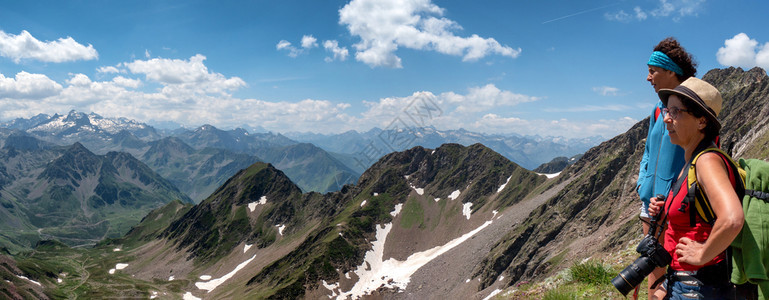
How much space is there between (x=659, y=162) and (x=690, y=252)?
8.16 feet

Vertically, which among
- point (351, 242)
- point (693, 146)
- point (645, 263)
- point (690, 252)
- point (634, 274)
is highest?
point (693, 146)

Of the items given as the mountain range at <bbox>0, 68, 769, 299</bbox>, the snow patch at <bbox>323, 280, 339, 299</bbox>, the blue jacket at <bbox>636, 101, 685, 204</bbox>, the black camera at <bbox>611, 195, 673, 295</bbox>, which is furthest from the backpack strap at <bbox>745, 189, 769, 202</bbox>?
the snow patch at <bbox>323, 280, 339, 299</bbox>

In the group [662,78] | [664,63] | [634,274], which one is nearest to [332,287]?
[634,274]

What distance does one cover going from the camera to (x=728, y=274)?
4625 mm

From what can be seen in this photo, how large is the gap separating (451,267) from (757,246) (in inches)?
5105

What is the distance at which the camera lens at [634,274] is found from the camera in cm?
557

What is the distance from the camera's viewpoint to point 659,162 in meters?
6.61

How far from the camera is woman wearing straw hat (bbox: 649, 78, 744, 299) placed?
4.29m

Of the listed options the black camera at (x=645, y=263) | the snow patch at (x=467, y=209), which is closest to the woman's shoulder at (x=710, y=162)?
the black camera at (x=645, y=263)

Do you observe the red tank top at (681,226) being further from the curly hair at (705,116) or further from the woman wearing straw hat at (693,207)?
the curly hair at (705,116)

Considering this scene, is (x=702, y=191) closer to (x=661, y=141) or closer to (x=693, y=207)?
(x=693, y=207)

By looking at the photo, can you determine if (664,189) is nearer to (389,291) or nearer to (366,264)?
(389,291)

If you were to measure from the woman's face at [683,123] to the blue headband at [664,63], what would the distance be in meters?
1.97

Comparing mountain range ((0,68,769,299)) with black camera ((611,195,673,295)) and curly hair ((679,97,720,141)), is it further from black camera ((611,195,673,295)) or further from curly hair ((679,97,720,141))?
curly hair ((679,97,720,141))
